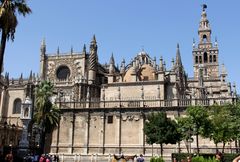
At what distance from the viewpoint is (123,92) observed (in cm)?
4819

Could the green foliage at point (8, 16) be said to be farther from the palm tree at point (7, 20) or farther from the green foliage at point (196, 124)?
the green foliage at point (196, 124)

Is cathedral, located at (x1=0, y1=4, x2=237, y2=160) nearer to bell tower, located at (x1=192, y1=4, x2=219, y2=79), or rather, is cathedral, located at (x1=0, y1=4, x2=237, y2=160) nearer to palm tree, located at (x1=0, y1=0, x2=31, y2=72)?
bell tower, located at (x1=192, y1=4, x2=219, y2=79)

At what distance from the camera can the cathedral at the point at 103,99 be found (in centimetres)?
4041

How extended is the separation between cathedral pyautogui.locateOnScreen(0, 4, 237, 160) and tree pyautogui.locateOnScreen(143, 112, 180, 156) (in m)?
5.40

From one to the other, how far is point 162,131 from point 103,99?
1287 centimetres

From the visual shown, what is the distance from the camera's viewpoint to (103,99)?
4403cm

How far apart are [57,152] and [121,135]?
8.65 m

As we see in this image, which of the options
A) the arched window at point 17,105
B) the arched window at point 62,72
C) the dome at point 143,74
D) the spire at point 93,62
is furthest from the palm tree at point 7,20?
the arched window at point 17,105

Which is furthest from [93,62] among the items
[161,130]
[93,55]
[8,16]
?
[8,16]

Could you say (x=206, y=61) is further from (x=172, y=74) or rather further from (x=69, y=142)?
(x=69, y=142)

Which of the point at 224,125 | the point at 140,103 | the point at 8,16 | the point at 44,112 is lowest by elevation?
the point at 224,125

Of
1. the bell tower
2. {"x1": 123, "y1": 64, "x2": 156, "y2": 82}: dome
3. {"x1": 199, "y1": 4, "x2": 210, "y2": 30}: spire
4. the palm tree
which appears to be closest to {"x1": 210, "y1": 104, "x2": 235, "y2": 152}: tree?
{"x1": 123, "y1": 64, "x2": 156, "y2": 82}: dome

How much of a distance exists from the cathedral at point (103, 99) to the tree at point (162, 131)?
5.40 metres

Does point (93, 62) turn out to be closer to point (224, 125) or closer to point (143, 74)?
point (143, 74)
